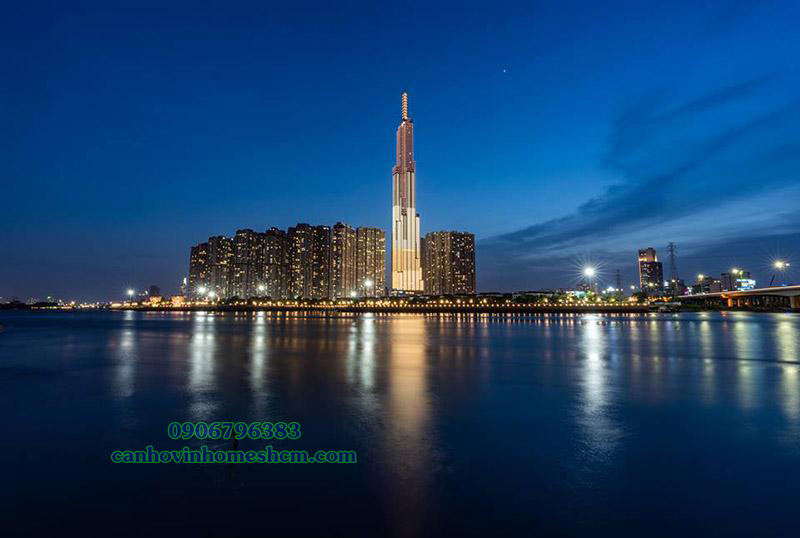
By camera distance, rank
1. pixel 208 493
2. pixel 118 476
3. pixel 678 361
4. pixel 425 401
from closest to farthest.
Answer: pixel 208 493 → pixel 118 476 → pixel 425 401 → pixel 678 361

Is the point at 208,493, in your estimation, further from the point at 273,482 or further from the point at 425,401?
the point at 425,401

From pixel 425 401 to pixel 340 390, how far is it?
3.68 m

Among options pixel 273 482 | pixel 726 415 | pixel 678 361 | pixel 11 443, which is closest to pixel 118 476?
pixel 273 482

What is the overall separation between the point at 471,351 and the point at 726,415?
19777mm

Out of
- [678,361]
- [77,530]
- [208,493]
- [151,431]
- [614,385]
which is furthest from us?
[678,361]

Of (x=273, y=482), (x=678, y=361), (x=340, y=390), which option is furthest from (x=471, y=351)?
(x=273, y=482)

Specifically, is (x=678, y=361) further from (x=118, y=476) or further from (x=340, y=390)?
(x=118, y=476)

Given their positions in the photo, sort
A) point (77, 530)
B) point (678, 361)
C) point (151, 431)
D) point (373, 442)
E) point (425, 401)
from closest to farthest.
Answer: point (77, 530)
point (373, 442)
point (151, 431)
point (425, 401)
point (678, 361)

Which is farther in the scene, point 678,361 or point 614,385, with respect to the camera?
point 678,361

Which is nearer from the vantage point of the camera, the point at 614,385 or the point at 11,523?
the point at 11,523

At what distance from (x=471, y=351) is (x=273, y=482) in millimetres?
25723

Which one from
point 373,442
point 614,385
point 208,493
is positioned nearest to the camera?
point 208,493

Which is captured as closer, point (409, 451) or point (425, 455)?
point (425, 455)

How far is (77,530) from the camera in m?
6.43
